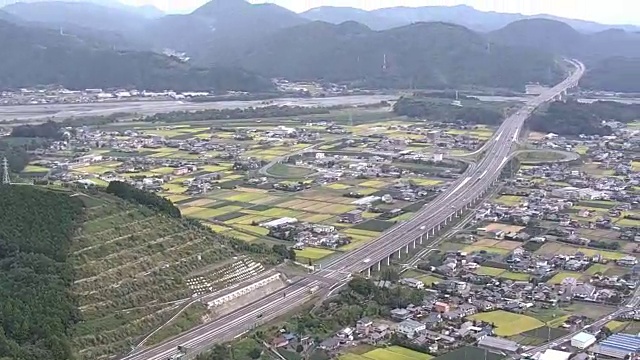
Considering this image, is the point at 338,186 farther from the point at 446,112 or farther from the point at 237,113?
the point at 446,112

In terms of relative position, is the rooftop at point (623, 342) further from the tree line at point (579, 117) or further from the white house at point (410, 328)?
the tree line at point (579, 117)

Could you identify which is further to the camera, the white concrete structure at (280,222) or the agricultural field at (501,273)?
the white concrete structure at (280,222)

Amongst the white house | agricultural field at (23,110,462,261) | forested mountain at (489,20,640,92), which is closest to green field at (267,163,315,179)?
agricultural field at (23,110,462,261)

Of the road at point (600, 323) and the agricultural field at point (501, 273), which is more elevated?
the agricultural field at point (501, 273)

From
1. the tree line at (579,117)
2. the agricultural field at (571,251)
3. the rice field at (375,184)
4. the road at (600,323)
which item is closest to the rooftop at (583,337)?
the road at (600,323)

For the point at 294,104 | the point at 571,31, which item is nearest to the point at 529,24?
the point at 571,31

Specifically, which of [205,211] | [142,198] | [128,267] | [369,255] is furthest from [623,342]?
[205,211]

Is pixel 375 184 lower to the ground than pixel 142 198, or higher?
lower
